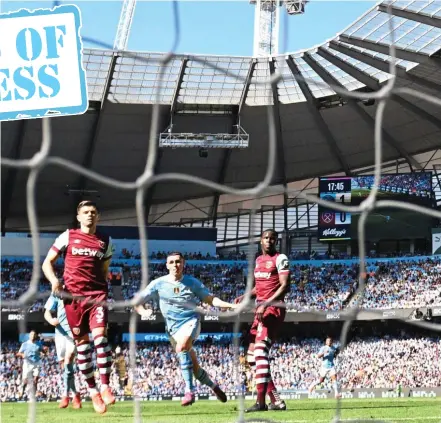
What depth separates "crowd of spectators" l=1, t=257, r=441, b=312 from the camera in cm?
3297

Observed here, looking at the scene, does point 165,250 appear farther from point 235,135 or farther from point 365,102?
point 365,102

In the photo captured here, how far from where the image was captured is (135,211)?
39500mm

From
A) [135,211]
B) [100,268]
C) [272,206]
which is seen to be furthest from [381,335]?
[100,268]

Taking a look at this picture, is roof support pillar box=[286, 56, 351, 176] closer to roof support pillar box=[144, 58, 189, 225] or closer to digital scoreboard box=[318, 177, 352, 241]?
digital scoreboard box=[318, 177, 352, 241]

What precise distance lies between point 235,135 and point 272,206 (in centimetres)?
658

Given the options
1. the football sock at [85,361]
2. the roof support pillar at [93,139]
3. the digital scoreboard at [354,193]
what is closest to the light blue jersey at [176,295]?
the football sock at [85,361]

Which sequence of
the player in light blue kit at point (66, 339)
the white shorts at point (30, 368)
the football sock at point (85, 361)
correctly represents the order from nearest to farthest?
1. the football sock at point (85, 361)
2. the player in light blue kit at point (66, 339)
3. the white shorts at point (30, 368)

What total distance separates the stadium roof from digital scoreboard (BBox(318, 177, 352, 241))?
2.35 meters

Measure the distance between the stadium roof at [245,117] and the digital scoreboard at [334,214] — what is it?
2354 millimetres

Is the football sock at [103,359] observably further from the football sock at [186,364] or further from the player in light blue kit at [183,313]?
the football sock at [186,364]

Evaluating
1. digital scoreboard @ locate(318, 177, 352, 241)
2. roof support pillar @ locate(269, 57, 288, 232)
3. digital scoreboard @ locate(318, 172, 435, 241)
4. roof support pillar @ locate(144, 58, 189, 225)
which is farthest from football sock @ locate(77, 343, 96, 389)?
digital scoreboard @ locate(318, 172, 435, 241)

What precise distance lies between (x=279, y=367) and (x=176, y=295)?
69.8 ft

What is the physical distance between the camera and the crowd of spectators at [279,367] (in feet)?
92.1

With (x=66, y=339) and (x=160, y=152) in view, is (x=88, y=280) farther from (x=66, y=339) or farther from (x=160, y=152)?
(x=160, y=152)
